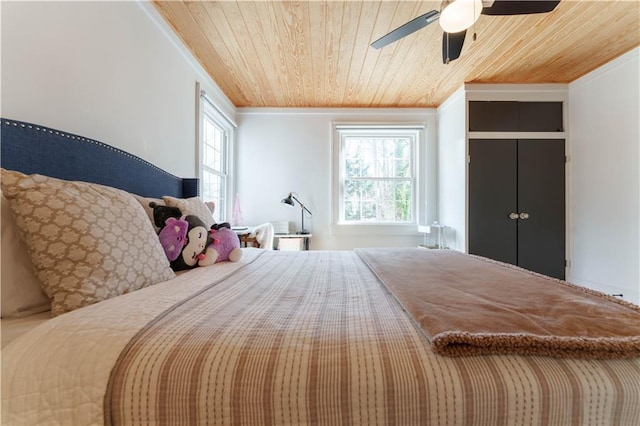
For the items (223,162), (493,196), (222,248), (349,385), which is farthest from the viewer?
(223,162)

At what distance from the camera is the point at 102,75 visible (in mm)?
1511

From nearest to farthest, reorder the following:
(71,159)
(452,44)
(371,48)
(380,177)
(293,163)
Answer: (71,159) < (452,44) < (371,48) < (293,163) < (380,177)

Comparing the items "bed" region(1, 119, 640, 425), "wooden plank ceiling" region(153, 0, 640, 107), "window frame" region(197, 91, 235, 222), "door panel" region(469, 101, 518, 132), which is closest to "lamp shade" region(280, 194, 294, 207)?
"window frame" region(197, 91, 235, 222)

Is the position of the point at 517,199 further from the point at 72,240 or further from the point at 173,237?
Answer: the point at 72,240

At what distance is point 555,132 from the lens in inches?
127

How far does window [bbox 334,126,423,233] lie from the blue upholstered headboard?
2.60 meters

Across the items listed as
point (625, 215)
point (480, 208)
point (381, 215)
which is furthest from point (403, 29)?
point (625, 215)

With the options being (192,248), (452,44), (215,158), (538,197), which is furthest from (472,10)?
(215,158)

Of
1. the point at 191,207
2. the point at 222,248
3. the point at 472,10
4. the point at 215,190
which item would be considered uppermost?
the point at 472,10

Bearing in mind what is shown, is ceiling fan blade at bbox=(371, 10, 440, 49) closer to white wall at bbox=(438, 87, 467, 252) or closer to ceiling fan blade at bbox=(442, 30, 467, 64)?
ceiling fan blade at bbox=(442, 30, 467, 64)

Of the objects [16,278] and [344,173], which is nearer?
[16,278]

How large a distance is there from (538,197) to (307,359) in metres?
3.74

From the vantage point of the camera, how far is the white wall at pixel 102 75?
43.9 inches

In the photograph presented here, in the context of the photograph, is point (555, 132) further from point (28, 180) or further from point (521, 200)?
point (28, 180)
